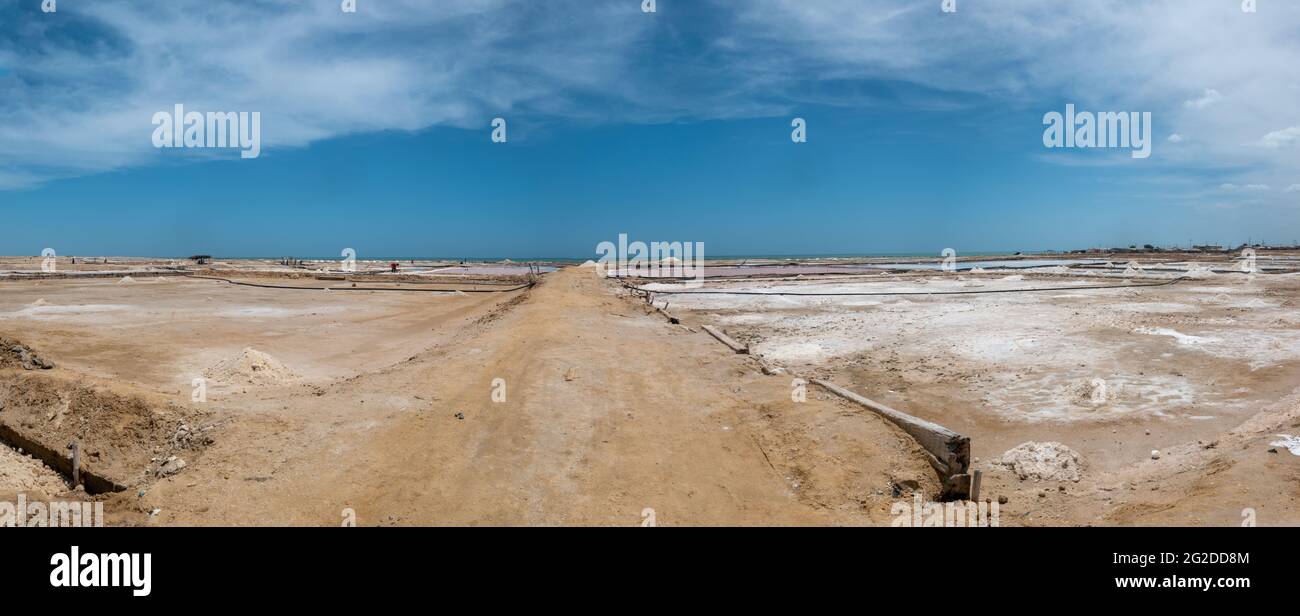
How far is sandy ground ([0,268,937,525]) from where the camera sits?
6.35 meters

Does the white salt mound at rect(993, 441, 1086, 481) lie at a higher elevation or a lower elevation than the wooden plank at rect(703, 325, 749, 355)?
lower

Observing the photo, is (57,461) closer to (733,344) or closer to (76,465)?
(76,465)

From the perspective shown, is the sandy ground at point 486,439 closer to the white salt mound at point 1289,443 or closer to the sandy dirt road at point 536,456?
the sandy dirt road at point 536,456

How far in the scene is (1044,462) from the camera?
7637 mm

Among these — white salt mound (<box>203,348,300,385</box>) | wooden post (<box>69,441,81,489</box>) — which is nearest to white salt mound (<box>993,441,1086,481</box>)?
wooden post (<box>69,441,81,489</box>)

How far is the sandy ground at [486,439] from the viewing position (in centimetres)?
635

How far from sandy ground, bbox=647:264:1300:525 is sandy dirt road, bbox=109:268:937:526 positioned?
1.93 m

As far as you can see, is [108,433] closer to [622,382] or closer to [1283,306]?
[622,382]

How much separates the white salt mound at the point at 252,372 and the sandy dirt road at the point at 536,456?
2.95 feet

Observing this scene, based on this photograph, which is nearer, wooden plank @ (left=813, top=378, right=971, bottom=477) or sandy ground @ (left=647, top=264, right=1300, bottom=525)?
sandy ground @ (left=647, top=264, right=1300, bottom=525)

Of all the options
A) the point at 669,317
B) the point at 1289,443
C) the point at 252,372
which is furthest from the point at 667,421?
the point at 669,317

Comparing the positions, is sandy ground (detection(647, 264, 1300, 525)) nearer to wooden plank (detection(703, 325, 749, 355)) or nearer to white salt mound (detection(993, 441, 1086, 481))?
white salt mound (detection(993, 441, 1086, 481))

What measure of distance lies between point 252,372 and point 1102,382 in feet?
48.3
